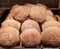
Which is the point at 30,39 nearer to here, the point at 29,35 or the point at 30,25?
the point at 29,35

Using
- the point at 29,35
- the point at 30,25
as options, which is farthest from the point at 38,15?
the point at 29,35

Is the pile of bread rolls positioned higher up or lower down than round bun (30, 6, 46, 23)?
lower down

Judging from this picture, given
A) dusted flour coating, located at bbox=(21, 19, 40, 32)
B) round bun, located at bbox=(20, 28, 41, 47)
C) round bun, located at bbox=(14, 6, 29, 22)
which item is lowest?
round bun, located at bbox=(20, 28, 41, 47)

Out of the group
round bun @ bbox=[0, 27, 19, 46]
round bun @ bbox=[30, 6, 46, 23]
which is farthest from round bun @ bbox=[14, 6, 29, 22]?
round bun @ bbox=[0, 27, 19, 46]

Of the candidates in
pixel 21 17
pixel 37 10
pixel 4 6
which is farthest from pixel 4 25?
pixel 4 6

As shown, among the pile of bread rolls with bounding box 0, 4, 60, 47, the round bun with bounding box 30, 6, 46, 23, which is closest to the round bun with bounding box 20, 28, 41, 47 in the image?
the pile of bread rolls with bounding box 0, 4, 60, 47

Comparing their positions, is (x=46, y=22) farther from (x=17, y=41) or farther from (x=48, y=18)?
(x=17, y=41)

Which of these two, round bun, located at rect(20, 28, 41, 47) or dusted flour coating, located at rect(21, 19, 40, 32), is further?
dusted flour coating, located at rect(21, 19, 40, 32)

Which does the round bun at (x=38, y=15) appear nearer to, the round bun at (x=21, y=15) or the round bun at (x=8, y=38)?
the round bun at (x=21, y=15)

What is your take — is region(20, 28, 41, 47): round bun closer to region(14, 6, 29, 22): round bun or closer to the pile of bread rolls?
the pile of bread rolls

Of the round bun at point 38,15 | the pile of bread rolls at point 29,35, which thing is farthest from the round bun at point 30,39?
the round bun at point 38,15
